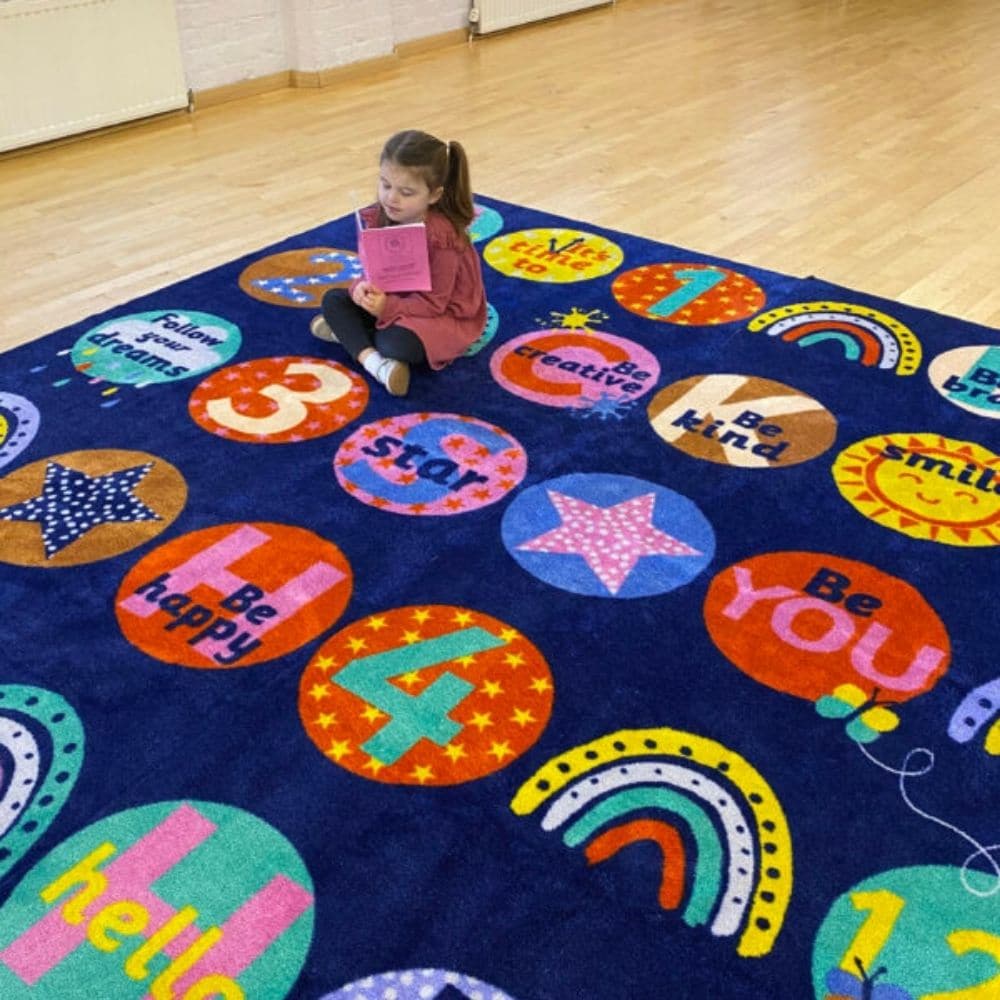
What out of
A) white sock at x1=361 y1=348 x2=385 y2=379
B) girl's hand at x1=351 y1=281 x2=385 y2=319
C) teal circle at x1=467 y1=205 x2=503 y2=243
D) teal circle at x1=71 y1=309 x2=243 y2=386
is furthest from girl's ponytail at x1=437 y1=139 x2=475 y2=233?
teal circle at x1=467 y1=205 x2=503 y2=243

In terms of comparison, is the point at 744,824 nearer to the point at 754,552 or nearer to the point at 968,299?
the point at 754,552

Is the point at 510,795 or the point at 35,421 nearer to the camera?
the point at 510,795

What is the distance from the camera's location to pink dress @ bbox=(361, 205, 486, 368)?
2254mm

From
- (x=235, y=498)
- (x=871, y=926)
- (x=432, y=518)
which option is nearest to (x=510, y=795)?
(x=871, y=926)

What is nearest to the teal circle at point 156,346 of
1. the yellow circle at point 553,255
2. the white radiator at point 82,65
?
the yellow circle at point 553,255

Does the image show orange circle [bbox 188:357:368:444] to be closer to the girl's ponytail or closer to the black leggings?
the black leggings

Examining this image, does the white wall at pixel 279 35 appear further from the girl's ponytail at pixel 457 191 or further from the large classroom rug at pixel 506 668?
the girl's ponytail at pixel 457 191

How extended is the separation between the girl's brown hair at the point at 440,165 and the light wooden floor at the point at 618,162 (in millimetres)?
895

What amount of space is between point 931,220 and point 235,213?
6.76 ft

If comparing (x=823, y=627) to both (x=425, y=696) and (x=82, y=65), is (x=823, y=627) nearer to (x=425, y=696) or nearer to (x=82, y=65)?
(x=425, y=696)

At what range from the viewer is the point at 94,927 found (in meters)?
1.20

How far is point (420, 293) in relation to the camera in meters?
2.29

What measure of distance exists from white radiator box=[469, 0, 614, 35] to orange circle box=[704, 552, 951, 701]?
4202mm

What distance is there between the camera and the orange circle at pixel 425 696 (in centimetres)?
140
